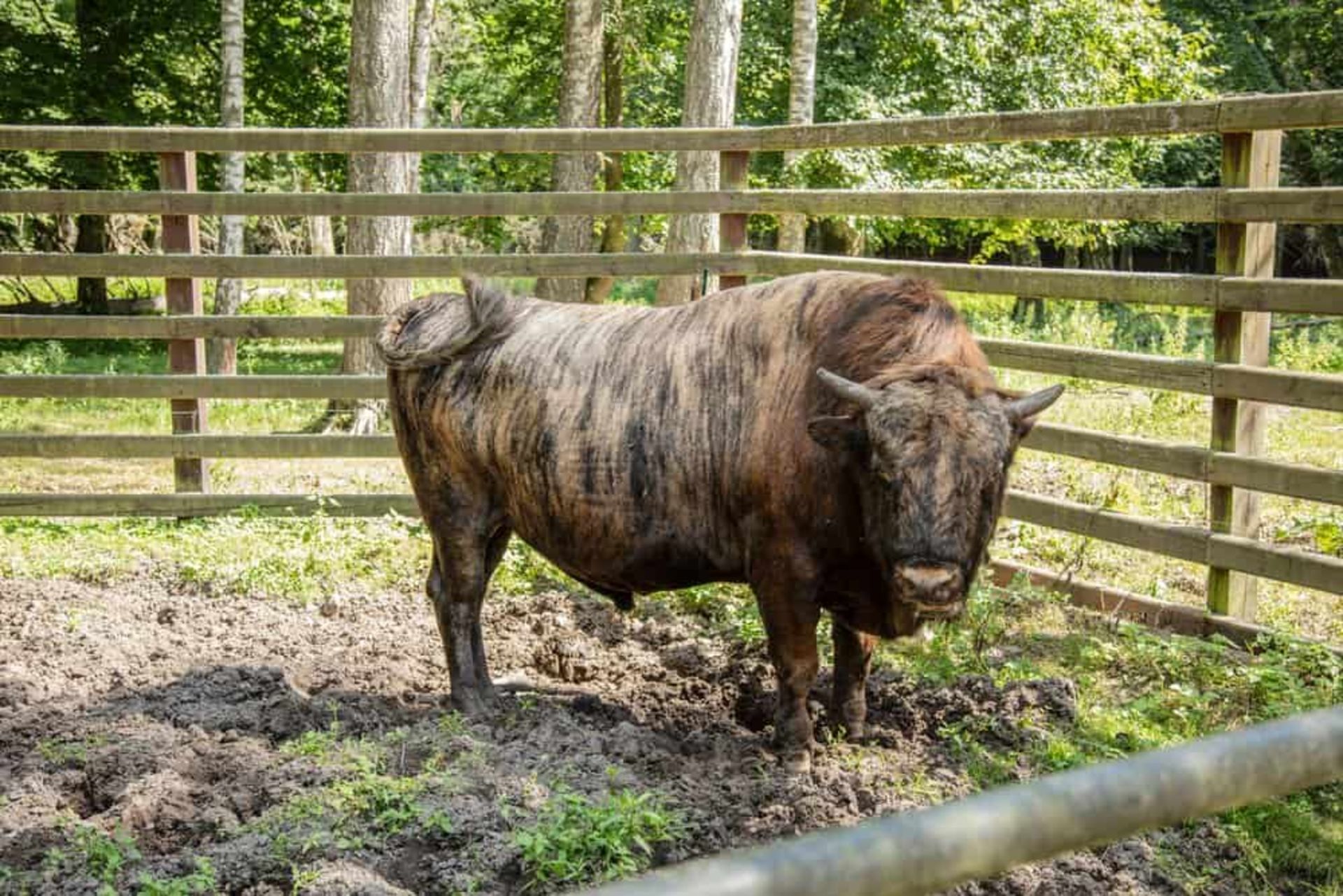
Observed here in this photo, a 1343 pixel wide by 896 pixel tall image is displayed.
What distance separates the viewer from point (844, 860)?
2.79 ft

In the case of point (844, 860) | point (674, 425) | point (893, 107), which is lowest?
point (674, 425)

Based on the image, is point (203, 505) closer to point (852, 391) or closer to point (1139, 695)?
point (852, 391)

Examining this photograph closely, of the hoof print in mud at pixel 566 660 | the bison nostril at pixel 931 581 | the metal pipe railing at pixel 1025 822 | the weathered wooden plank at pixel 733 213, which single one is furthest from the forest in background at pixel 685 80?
the metal pipe railing at pixel 1025 822

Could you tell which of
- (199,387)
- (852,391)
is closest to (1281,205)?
(852,391)

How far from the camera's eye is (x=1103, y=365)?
6.14 meters

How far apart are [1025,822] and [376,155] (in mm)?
9821

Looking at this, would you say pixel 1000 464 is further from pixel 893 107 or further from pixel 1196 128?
pixel 893 107

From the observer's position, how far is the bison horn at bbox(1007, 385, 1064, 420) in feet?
13.6

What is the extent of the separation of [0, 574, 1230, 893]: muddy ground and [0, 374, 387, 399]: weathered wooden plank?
4.64 ft

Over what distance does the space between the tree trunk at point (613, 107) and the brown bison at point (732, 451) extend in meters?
9.42

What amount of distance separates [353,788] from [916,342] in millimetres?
2157

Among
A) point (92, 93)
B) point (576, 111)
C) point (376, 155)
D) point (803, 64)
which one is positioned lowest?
Result: point (376, 155)

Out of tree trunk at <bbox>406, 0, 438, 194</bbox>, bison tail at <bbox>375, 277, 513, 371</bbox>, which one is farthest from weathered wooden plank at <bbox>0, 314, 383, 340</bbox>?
tree trunk at <bbox>406, 0, 438, 194</bbox>

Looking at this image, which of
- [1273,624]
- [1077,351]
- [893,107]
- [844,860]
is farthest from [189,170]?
[893,107]
